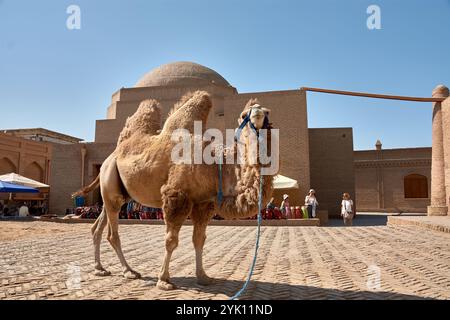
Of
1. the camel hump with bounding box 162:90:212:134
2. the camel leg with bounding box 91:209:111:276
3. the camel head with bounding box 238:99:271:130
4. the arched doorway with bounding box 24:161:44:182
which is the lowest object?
the camel leg with bounding box 91:209:111:276

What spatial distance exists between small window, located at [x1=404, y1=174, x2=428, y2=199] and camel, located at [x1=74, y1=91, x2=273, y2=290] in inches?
1391

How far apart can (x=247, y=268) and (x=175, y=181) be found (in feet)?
8.01

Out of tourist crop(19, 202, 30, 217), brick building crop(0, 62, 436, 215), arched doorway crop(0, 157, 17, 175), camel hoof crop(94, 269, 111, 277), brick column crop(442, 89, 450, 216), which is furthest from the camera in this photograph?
arched doorway crop(0, 157, 17, 175)

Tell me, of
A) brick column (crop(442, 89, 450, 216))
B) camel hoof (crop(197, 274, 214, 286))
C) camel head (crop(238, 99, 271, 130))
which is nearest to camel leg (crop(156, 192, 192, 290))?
camel hoof (crop(197, 274, 214, 286))

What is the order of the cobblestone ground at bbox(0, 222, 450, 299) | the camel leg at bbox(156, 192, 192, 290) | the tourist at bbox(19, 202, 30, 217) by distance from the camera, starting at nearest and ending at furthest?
the cobblestone ground at bbox(0, 222, 450, 299) < the camel leg at bbox(156, 192, 192, 290) < the tourist at bbox(19, 202, 30, 217)

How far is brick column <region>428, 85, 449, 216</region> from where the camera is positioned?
18938 millimetres

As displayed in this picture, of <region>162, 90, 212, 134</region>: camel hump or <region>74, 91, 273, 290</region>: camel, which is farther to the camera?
<region>162, 90, 212, 134</region>: camel hump

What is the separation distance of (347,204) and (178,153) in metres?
12.5

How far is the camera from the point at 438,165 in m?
19.3

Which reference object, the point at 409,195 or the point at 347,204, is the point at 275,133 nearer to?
the point at 347,204

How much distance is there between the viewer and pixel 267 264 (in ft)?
21.5

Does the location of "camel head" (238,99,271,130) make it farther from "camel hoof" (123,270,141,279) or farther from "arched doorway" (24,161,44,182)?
"arched doorway" (24,161,44,182)

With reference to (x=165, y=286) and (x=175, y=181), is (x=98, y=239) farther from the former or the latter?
(x=175, y=181)
